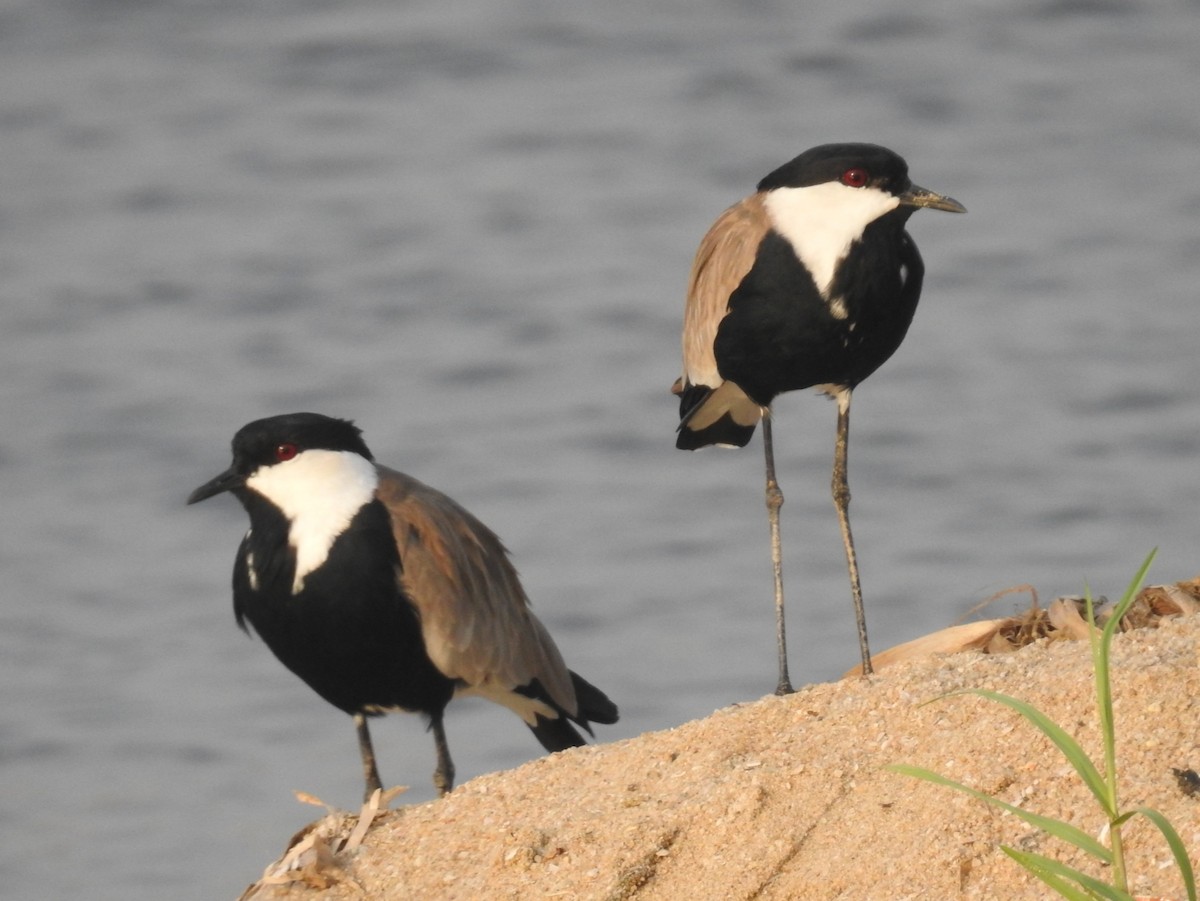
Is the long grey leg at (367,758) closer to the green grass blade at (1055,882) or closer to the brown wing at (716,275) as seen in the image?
the brown wing at (716,275)

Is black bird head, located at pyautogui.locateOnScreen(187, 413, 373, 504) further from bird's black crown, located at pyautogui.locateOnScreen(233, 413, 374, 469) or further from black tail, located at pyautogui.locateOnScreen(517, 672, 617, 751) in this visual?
black tail, located at pyautogui.locateOnScreen(517, 672, 617, 751)

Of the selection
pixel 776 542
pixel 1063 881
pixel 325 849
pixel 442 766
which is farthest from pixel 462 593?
pixel 1063 881

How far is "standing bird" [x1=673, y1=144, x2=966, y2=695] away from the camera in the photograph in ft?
21.2

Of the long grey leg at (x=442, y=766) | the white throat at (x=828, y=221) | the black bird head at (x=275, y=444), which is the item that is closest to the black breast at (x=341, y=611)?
the black bird head at (x=275, y=444)

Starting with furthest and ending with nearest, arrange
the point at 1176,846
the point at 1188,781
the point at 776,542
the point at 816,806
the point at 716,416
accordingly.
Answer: the point at 716,416 → the point at 776,542 → the point at 816,806 → the point at 1188,781 → the point at 1176,846

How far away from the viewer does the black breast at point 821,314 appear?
6445 millimetres

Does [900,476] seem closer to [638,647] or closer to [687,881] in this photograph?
[638,647]

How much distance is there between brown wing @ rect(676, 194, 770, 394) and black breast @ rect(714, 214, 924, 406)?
0.07 metres

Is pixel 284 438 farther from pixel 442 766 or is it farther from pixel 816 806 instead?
pixel 816 806

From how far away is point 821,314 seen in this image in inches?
256

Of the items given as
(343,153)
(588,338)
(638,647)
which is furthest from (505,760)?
(343,153)

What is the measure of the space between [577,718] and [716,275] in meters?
1.90

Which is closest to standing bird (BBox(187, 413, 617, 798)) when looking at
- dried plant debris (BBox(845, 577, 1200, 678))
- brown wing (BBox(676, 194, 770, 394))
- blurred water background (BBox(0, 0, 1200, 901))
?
brown wing (BBox(676, 194, 770, 394))

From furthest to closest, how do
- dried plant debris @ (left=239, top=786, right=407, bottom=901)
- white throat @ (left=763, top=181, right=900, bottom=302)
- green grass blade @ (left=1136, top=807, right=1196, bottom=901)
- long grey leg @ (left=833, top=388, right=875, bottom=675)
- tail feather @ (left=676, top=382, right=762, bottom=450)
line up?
tail feather @ (left=676, top=382, right=762, bottom=450) < long grey leg @ (left=833, top=388, right=875, bottom=675) < white throat @ (left=763, top=181, right=900, bottom=302) < dried plant debris @ (left=239, top=786, right=407, bottom=901) < green grass blade @ (left=1136, top=807, right=1196, bottom=901)
